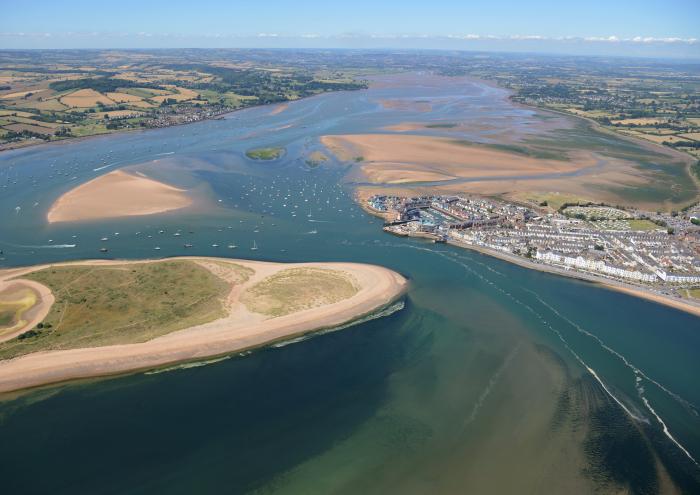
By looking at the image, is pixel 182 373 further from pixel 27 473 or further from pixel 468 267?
pixel 468 267

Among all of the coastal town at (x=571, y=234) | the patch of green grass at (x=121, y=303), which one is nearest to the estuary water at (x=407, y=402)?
the coastal town at (x=571, y=234)

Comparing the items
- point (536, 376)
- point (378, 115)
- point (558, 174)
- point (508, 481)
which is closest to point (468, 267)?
point (536, 376)

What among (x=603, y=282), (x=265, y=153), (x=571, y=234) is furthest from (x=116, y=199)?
(x=603, y=282)

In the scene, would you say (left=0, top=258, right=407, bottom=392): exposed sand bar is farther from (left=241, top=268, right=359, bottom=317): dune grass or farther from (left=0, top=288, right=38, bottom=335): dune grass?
(left=0, top=288, right=38, bottom=335): dune grass

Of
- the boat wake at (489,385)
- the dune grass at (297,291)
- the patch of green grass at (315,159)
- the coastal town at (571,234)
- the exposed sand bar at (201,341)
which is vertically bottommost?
the boat wake at (489,385)

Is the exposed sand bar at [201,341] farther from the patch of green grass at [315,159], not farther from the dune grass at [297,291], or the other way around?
the patch of green grass at [315,159]

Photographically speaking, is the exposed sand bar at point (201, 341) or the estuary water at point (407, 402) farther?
the exposed sand bar at point (201, 341)
